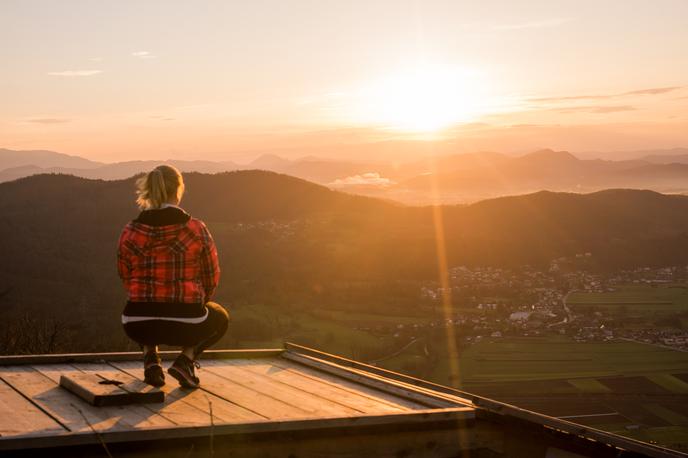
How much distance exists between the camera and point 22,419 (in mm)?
4781

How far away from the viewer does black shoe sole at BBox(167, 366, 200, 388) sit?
6.00 m

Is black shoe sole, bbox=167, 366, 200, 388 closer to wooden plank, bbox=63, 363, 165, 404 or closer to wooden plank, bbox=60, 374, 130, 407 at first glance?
wooden plank, bbox=63, 363, 165, 404

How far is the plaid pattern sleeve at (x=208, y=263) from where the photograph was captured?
606 cm

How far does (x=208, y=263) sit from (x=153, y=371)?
3.26ft

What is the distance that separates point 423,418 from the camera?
536 centimetres

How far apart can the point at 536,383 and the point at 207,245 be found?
47.4 meters

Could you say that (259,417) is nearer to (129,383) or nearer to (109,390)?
(109,390)

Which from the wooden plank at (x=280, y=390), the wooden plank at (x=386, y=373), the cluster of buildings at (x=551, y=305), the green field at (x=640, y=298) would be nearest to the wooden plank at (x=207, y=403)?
the wooden plank at (x=280, y=390)

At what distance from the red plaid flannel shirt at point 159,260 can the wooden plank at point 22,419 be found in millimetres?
1135

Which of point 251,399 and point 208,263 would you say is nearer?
point 251,399

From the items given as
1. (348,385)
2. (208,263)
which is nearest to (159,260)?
(208,263)

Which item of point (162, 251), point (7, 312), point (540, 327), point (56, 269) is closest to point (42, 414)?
point (162, 251)

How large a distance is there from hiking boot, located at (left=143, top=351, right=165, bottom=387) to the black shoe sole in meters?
0.09

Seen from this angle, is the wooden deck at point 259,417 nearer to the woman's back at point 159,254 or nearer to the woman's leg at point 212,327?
the woman's leg at point 212,327
